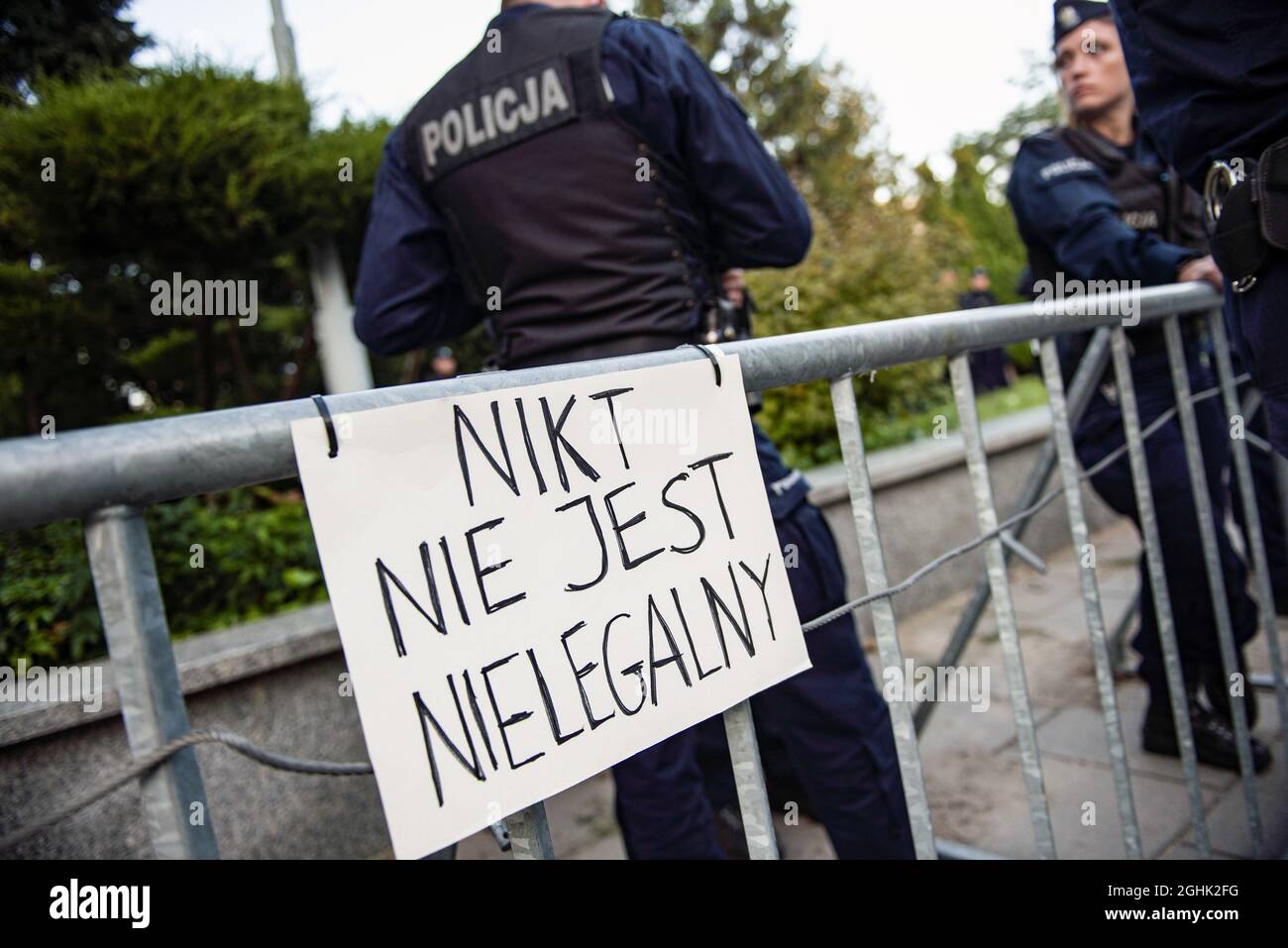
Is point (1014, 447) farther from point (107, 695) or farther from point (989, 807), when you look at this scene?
point (107, 695)

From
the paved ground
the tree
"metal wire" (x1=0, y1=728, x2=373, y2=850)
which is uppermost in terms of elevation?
the tree

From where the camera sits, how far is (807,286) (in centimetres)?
579

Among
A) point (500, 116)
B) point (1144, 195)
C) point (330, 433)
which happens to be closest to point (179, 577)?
point (500, 116)

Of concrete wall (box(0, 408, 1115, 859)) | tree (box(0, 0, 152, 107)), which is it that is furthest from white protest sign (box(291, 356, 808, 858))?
tree (box(0, 0, 152, 107))

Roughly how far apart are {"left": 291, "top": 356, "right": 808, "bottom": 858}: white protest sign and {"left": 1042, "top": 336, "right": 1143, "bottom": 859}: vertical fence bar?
833 millimetres

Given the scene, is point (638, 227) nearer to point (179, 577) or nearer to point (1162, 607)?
point (1162, 607)

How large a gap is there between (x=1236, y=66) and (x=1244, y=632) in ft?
5.73

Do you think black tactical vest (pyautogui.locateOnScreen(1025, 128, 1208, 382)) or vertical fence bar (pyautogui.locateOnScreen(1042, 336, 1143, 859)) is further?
black tactical vest (pyautogui.locateOnScreen(1025, 128, 1208, 382))

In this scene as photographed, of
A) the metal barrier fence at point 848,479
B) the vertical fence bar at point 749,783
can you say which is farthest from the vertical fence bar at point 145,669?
the vertical fence bar at point 749,783

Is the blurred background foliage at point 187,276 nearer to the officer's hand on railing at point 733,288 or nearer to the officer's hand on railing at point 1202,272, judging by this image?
the officer's hand on railing at point 733,288

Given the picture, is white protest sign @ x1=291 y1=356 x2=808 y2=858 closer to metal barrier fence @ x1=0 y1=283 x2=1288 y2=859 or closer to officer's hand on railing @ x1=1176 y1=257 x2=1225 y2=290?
metal barrier fence @ x1=0 y1=283 x2=1288 y2=859

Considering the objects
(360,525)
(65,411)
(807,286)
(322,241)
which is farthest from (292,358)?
(360,525)

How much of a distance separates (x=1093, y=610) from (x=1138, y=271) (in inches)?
49.4

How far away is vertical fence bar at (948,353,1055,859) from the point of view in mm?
1467
